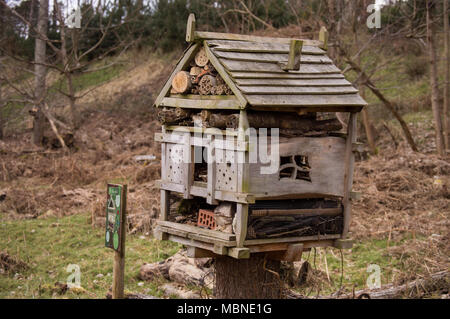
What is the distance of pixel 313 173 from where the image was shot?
4.88 meters

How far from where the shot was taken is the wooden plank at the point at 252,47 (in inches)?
192

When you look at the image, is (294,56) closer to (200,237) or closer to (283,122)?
(283,122)

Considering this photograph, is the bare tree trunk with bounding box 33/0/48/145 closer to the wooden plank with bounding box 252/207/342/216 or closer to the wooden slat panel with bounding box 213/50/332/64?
the wooden slat panel with bounding box 213/50/332/64

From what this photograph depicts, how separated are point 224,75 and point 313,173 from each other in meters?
1.13

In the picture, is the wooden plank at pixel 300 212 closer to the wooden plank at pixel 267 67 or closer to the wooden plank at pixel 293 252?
the wooden plank at pixel 293 252

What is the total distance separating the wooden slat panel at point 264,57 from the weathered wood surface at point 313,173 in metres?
→ 0.76

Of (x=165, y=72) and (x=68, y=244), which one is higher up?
(x=165, y=72)

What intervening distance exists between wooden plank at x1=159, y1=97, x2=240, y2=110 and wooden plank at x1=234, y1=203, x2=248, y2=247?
80cm

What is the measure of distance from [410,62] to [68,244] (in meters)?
13.7

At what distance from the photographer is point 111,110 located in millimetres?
19297

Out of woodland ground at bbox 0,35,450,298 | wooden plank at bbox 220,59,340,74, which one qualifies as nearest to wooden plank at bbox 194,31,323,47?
wooden plank at bbox 220,59,340,74
